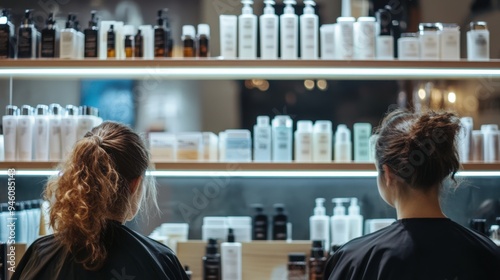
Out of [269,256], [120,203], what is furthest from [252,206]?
[120,203]

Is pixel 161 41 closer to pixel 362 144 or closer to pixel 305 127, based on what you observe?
pixel 305 127

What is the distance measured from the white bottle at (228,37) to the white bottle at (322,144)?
0.43 meters

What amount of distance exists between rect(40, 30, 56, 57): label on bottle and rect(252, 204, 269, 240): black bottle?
3.30 feet

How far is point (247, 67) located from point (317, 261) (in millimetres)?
762

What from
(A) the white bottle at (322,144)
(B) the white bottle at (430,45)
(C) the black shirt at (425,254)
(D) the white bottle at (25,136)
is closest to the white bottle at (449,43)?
(B) the white bottle at (430,45)

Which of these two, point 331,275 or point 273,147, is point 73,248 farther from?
point 273,147

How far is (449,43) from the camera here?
2.40 meters

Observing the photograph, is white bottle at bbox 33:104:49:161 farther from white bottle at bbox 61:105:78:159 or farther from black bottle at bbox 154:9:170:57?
black bottle at bbox 154:9:170:57

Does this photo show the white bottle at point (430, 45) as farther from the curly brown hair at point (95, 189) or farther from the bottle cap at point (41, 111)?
the bottle cap at point (41, 111)

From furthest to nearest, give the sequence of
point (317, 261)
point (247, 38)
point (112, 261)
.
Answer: point (247, 38)
point (317, 261)
point (112, 261)

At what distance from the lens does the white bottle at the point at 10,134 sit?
2379mm

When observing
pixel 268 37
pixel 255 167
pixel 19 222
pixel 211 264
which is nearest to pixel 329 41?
pixel 268 37

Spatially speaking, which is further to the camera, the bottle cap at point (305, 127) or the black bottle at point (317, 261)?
the bottle cap at point (305, 127)

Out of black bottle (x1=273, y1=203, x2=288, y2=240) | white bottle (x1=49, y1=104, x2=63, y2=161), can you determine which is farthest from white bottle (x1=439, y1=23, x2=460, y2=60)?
white bottle (x1=49, y1=104, x2=63, y2=161)
